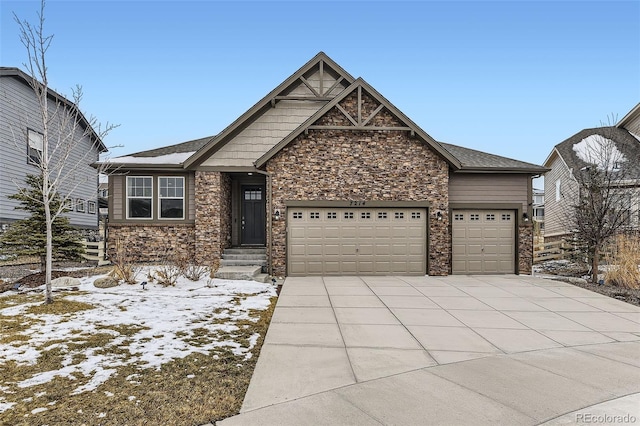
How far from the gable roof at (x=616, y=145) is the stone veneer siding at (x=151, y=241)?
19.6m

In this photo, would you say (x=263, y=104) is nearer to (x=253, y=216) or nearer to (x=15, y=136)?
(x=253, y=216)

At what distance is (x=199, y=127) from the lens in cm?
14000

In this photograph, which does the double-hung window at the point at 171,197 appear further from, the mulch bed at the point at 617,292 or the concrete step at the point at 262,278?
the mulch bed at the point at 617,292

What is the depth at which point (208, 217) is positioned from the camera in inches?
467

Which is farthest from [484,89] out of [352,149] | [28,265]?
[28,265]

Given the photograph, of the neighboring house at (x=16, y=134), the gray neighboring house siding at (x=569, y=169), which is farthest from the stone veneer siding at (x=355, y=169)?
the gray neighboring house siding at (x=569, y=169)

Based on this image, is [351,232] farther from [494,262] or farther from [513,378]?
[513,378]

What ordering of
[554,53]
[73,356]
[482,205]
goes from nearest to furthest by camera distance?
[73,356]
[482,205]
[554,53]

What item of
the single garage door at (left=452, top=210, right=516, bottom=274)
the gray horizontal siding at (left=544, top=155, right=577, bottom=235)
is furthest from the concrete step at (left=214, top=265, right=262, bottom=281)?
the gray horizontal siding at (left=544, top=155, right=577, bottom=235)

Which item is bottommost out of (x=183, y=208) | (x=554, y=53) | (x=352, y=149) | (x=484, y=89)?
(x=183, y=208)

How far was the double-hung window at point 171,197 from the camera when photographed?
12.4 meters

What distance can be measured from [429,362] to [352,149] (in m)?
8.01

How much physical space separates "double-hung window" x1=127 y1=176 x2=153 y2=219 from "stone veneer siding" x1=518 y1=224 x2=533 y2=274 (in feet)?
45.3

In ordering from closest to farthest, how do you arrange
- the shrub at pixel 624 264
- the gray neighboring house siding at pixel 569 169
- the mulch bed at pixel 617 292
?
the mulch bed at pixel 617 292, the shrub at pixel 624 264, the gray neighboring house siding at pixel 569 169
